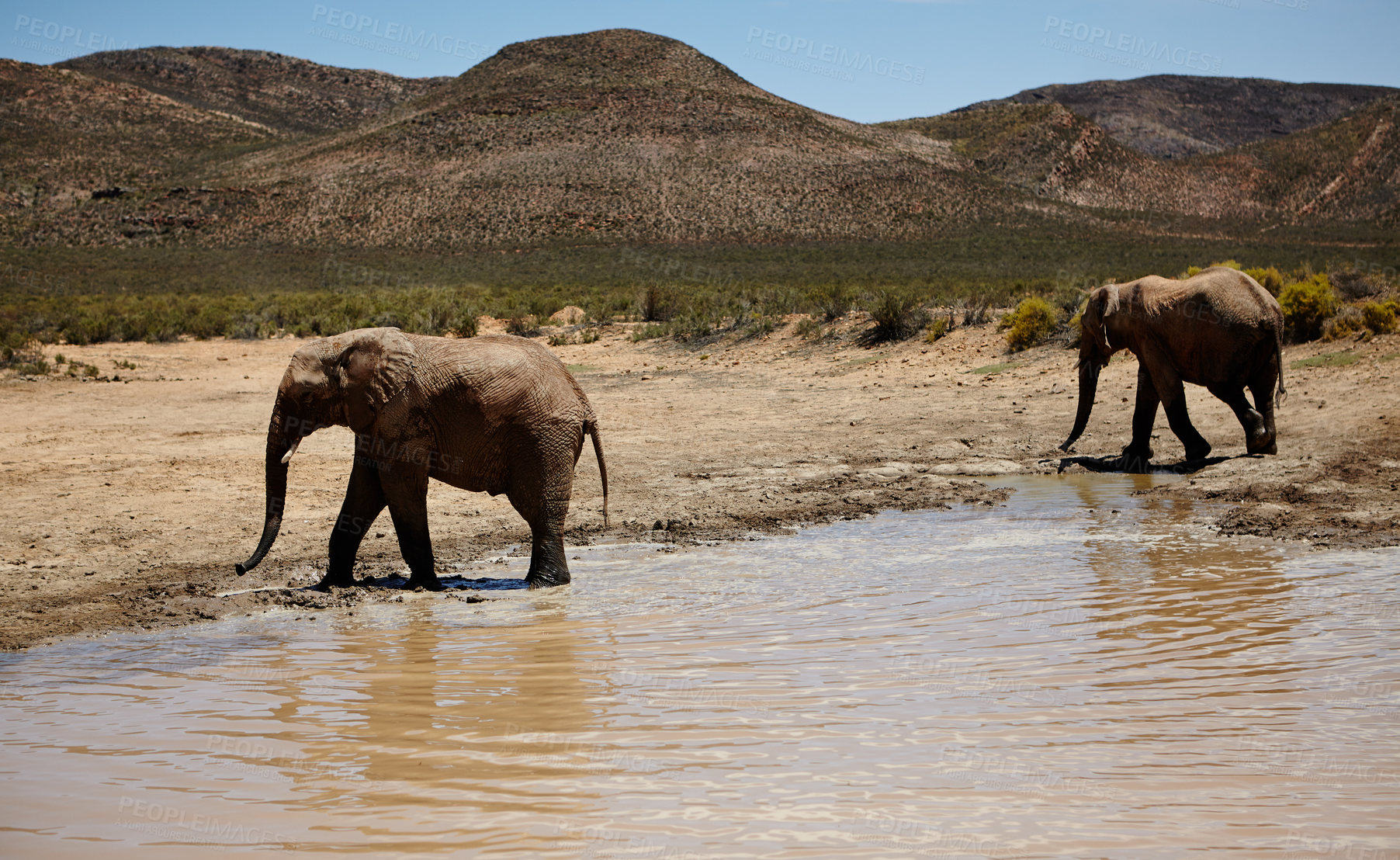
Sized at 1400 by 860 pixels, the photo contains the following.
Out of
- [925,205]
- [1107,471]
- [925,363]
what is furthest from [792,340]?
[925,205]

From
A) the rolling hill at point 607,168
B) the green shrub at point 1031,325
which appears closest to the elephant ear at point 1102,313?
the green shrub at point 1031,325

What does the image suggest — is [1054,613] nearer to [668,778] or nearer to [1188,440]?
[668,778]

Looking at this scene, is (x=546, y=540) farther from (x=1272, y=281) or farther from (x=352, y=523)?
(x=1272, y=281)

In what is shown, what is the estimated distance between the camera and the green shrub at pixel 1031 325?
19.6 metres

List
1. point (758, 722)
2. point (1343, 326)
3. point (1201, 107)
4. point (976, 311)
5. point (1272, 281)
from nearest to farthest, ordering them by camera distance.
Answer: point (758, 722), point (1343, 326), point (1272, 281), point (976, 311), point (1201, 107)

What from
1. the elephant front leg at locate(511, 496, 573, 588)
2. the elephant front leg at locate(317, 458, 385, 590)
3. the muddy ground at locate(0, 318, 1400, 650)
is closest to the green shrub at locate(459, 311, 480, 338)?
the muddy ground at locate(0, 318, 1400, 650)

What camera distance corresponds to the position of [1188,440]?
1218 centimetres

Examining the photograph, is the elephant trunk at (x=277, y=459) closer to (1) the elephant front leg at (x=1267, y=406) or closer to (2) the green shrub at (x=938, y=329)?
(1) the elephant front leg at (x=1267, y=406)

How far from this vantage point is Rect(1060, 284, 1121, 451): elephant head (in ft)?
42.1

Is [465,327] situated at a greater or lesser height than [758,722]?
greater

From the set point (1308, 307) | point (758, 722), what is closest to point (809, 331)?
point (1308, 307)

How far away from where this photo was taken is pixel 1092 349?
514 inches

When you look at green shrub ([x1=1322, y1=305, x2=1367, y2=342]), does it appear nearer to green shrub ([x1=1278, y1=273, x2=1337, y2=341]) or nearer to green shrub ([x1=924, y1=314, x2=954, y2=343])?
green shrub ([x1=1278, y1=273, x2=1337, y2=341])

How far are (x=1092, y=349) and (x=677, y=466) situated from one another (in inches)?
196
